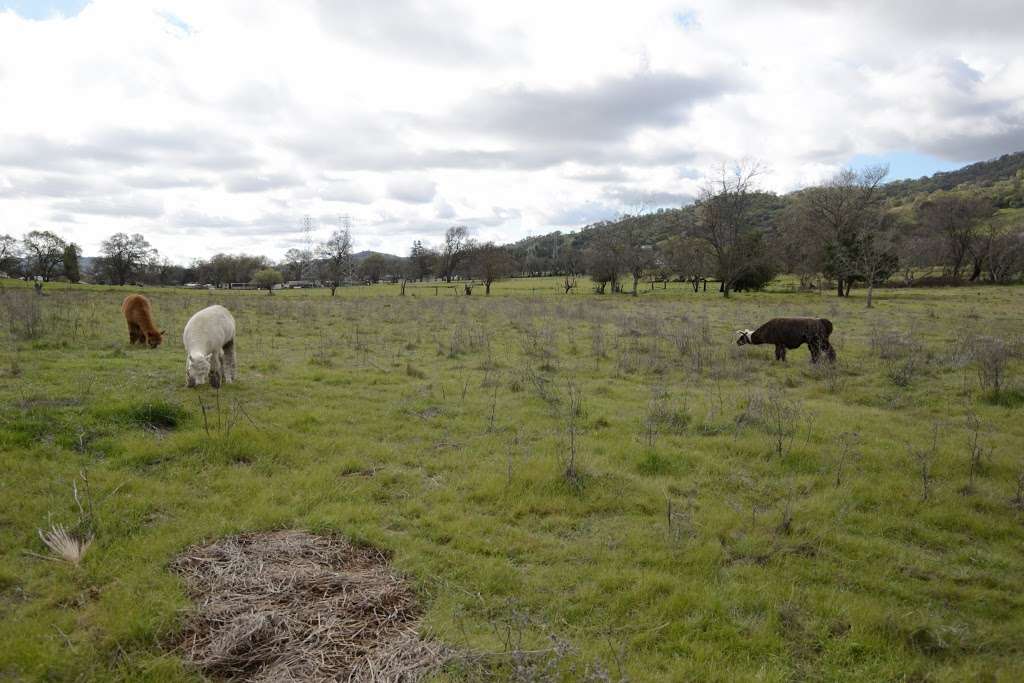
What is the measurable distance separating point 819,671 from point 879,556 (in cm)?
207

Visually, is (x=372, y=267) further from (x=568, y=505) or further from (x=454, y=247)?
(x=568, y=505)

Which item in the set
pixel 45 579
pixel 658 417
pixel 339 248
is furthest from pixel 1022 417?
pixel 339 248

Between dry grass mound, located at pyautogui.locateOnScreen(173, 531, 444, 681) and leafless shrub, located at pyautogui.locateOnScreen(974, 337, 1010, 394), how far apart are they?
471 inches

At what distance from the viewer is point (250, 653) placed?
144 inches

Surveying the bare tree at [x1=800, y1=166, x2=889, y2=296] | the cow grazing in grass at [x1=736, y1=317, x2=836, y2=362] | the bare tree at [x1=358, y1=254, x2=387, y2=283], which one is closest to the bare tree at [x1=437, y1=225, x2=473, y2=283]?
the bare tree at [x1=358, y1=254, x2=387, y2=283]

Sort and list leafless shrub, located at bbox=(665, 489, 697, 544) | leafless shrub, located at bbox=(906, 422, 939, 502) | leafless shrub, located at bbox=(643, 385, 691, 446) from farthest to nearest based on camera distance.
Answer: leafless shrub, located at bbox=(643, 385, 691, 446)
leafless shrub, located at bbox=(906, 422, 939, 502)
leafless shrub, located at bbox=(665, 489, 697, 544)

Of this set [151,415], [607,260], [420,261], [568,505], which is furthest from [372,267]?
[568,505]

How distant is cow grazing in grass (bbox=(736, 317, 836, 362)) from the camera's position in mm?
14445

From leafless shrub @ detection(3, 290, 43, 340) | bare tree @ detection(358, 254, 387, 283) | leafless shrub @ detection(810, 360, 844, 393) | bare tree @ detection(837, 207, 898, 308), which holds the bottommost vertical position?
leafless shrub @ detection(810, 360, 844, 393)

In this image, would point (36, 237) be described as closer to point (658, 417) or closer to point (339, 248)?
point (339, 248)

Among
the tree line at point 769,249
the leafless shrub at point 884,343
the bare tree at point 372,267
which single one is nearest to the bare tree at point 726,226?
the tree line at point 769,249

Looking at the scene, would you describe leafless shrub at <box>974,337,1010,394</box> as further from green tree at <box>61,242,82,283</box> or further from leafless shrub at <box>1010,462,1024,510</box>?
green tree at <box>61,242,82,283</box>

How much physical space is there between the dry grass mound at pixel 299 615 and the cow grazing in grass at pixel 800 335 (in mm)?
13578

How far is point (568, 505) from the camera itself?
6.11m
